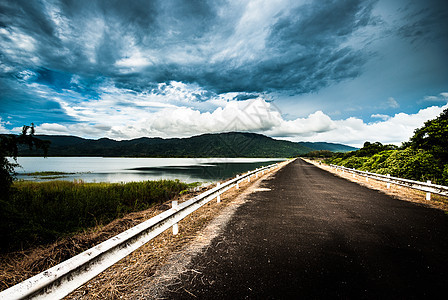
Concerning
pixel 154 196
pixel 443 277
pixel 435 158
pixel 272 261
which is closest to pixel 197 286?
pixel 272 261

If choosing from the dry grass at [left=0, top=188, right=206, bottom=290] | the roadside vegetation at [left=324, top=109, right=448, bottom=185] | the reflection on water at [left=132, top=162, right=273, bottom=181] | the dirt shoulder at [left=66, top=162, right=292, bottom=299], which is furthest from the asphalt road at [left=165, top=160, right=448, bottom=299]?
the reflection on water at [left=132, top=162, right=273, bottom=181]

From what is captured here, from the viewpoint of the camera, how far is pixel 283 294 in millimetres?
2678

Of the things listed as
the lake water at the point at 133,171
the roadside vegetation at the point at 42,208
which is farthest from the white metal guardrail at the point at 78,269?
the lake water at the point at 133,171

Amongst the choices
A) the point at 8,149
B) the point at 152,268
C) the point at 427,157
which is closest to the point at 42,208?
the point at 8,149

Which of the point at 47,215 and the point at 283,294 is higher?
the point at 283,294

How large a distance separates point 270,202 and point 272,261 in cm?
501

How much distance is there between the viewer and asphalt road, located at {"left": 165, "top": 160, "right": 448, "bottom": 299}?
2773 millimetres

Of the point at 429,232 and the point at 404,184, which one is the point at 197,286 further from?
the point at 404,184

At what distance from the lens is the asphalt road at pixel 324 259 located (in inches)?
109

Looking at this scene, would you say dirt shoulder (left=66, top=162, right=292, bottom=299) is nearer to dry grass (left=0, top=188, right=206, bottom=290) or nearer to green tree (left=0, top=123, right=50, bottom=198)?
dry grass (left=0, top=188, right=206, bottom=290)

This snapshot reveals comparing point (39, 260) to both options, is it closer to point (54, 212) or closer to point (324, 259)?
point (324, 259)

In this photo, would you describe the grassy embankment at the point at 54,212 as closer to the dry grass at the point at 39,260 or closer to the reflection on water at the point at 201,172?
the dry grass at the point at 39,260

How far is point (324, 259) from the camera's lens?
363 cm

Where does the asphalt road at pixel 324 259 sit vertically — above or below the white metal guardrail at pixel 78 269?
below
